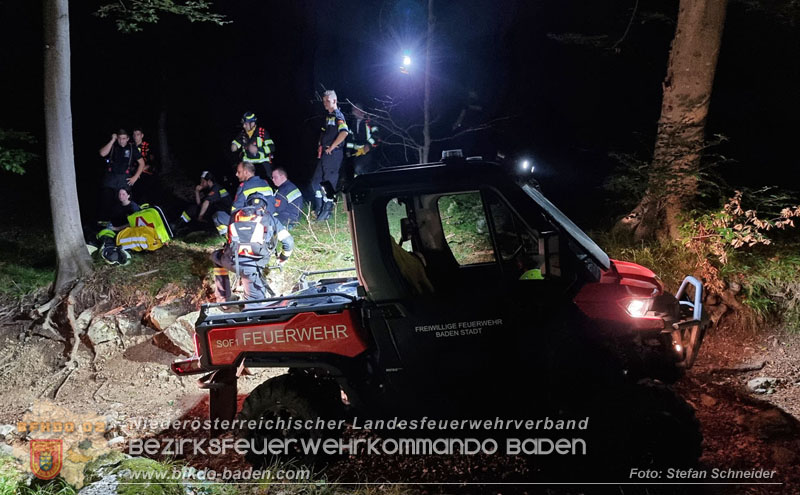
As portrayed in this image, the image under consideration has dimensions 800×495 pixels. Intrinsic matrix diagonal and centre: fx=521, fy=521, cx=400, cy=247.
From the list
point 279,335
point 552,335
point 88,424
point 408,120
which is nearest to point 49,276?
point 88,424

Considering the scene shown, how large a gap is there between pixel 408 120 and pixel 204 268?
286 inches

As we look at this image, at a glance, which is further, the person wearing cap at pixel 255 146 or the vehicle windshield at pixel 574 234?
the person wearing cap at pixel 255 146

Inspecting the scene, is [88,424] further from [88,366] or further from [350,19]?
[350,19]

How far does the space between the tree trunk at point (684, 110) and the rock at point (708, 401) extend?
2.50 metres

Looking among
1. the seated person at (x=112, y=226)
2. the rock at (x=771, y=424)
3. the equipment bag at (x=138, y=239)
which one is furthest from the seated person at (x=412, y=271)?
the seated person at (x=112, y=226)

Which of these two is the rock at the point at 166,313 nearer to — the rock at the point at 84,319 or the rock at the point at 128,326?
the rock at the point at 128,326

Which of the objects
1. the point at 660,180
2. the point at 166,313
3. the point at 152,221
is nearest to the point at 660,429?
the point at 660,180

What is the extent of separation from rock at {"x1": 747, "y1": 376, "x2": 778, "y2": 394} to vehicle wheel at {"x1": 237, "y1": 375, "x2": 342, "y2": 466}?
3.69m

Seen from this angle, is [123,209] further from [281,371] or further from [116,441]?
[116,441]

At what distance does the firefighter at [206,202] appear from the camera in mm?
8938

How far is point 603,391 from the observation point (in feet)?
10.7

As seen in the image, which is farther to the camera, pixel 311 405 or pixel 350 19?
pixel 350 19

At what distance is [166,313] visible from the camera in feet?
21.7

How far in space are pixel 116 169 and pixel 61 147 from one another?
1.91m
